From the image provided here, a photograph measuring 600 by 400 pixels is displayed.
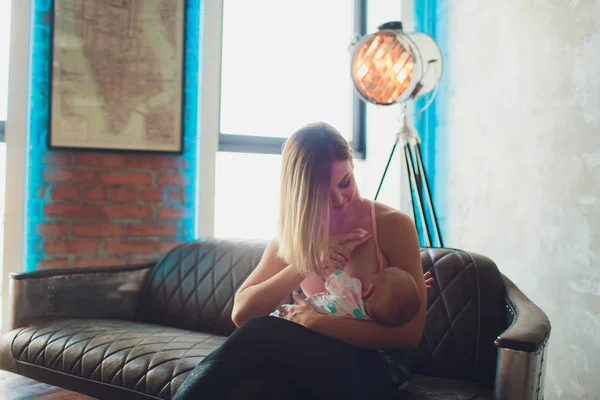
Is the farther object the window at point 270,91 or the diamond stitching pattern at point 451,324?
the window at point 270,91

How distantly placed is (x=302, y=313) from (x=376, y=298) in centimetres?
19

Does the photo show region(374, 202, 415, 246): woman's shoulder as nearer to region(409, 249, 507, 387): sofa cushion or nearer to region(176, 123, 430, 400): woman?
region(176, 123, 430, 400): woman

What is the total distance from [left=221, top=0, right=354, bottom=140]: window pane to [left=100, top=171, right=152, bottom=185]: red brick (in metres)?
0.62

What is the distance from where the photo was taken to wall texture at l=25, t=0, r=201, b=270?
287 centimetres

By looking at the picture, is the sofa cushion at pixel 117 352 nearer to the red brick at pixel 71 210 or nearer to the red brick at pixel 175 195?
the red brick at pixel 71 210

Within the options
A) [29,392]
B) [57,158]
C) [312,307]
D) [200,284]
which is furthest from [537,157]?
[57,158]

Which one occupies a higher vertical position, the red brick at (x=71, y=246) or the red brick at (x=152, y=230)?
the red brick at (x=152, y=230)

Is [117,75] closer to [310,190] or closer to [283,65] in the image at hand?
[283,65]

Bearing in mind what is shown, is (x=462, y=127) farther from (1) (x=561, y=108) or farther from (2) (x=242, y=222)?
(2) (x=242, y=222)

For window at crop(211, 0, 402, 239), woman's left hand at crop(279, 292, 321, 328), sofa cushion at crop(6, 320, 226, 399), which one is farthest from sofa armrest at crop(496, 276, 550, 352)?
window at crop(211, 0, 402, 239)

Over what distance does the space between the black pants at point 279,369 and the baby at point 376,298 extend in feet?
0.36

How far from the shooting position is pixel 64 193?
2877 mm

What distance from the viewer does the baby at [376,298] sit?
1.22 m

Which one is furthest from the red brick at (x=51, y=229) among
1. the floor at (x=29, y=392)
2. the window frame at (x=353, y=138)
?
the floor at (x=29, y=392)
